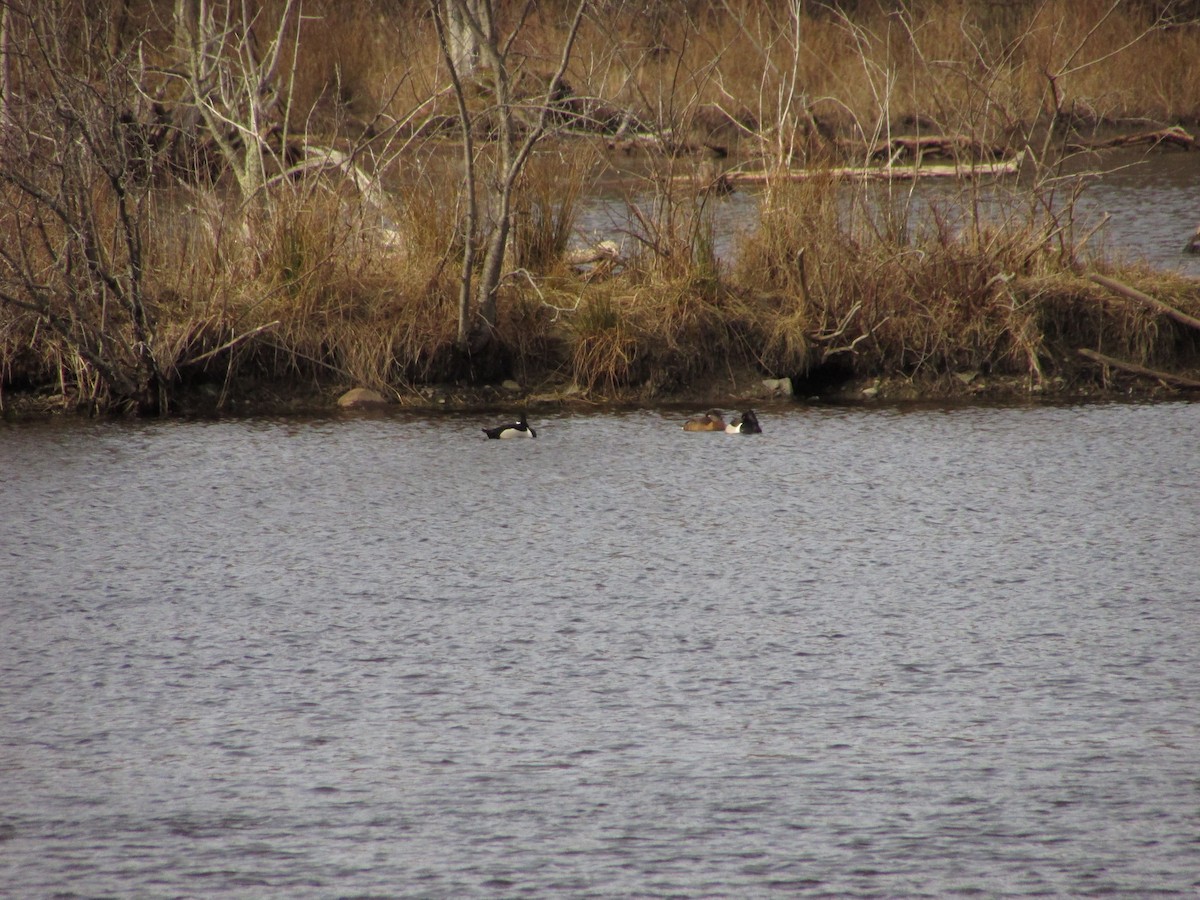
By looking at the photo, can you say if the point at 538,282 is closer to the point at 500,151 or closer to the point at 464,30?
the point at 500,151

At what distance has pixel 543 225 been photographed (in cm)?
1317

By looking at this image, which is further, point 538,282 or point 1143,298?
point 538,282

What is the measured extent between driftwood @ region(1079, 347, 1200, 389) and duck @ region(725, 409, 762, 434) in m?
3.09

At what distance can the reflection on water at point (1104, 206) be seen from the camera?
43.8 ft

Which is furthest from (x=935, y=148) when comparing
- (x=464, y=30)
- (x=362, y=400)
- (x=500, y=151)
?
(x=362, y=400)

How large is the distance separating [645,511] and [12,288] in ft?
17.4

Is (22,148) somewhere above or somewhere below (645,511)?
above

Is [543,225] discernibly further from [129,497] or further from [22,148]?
[129,497]

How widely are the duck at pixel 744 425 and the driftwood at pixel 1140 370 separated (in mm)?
3089

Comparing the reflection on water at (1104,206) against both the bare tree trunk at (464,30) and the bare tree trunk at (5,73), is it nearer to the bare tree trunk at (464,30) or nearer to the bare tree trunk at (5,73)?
the bare tree trunk at (464,30)

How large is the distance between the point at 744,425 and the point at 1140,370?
134 inches

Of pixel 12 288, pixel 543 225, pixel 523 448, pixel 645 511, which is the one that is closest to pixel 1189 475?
pixel 645 511

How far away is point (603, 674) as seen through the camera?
5.86m

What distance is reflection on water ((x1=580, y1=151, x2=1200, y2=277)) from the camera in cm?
1335
